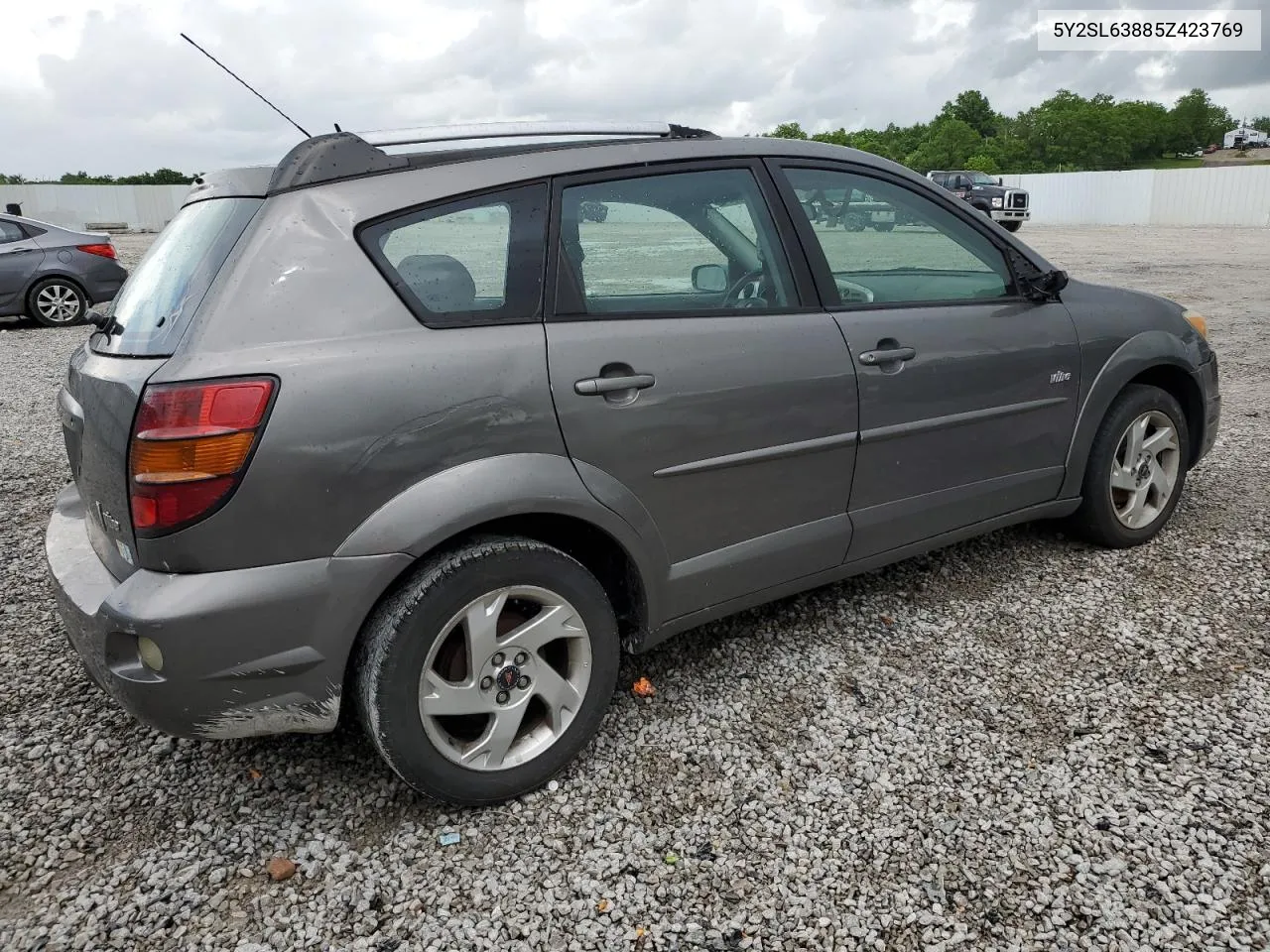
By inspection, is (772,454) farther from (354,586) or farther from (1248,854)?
(1248,854)

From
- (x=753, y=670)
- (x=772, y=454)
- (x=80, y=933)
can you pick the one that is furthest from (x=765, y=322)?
(x=80, y=933)

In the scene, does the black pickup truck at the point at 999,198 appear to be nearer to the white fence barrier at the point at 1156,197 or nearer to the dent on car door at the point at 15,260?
the white fence barrier at the point at 1156,197

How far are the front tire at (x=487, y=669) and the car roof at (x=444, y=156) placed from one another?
1.01 m

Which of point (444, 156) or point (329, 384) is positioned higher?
point (444, 156)

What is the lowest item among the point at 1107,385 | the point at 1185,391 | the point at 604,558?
the point at 604,558

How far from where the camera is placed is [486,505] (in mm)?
2369

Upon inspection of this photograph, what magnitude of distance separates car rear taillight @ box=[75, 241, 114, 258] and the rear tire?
0.43 metres

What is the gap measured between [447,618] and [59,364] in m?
8.81

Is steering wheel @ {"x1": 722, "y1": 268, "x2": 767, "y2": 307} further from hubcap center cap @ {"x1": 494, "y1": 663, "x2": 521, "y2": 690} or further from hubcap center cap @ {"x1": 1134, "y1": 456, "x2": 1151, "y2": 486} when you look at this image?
hubcap center cap @ {"x1": 1134, "y1": 456, "x2": 1151, "y2": 486}

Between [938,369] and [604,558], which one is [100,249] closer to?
[604,558]

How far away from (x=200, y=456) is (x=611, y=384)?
3.32ft

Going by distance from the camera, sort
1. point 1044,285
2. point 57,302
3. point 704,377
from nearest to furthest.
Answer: point 704,377
point 1044,285
point 57,302

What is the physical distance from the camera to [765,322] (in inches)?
115

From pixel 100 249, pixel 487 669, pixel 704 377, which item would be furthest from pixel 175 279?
pixel 100 249
